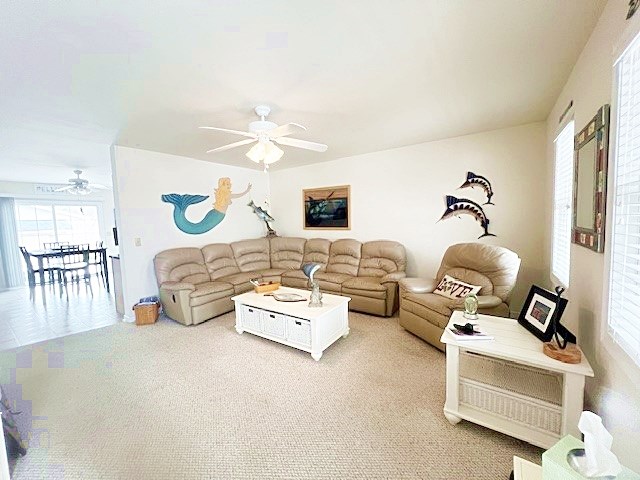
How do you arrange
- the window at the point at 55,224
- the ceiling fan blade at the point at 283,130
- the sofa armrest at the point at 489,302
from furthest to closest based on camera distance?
1. the window at the point at 55,224
2. the sofa armrest at the point at 489,302
3. the ceiling fan blade at the point at 283,130

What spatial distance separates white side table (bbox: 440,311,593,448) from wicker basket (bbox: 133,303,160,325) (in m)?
3.64

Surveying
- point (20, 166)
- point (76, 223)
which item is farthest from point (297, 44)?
point (76, 223)

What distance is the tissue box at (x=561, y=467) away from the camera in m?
0.79

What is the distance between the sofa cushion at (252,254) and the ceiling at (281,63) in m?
2.27

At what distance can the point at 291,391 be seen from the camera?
81.7 inches

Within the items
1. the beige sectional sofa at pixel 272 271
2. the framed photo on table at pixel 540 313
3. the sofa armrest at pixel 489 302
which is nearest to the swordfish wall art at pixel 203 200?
the beige sectional sofa at pixel 272 271

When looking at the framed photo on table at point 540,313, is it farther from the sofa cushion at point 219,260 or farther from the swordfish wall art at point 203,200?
the swordfish wall art at point 203,200

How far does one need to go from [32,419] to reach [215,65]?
2.83 metres

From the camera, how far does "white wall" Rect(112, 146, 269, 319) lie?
3.65 metres

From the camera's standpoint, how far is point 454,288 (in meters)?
2.81

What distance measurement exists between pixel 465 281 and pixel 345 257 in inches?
78.7

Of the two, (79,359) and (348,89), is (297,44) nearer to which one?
(348,89)

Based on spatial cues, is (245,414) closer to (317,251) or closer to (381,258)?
(381,258)

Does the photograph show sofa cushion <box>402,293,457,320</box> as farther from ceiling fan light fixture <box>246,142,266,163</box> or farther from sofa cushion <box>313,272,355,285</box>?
ceiling fan light fixture <box>246,142,266,163</box>
